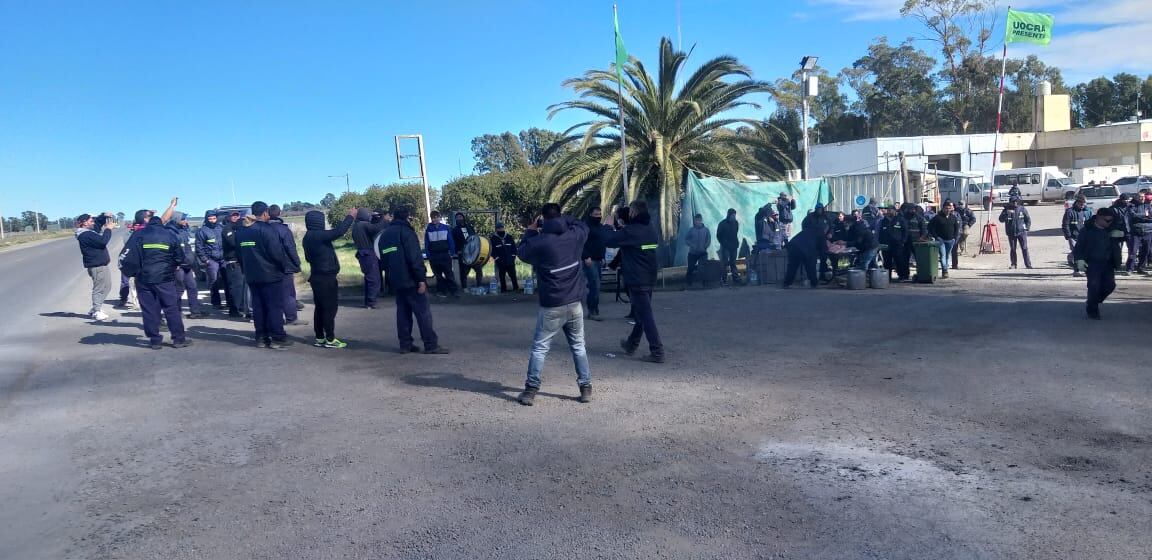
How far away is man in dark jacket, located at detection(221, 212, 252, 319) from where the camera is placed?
41.8 feet

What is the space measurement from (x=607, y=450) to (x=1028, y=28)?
96.0 ft

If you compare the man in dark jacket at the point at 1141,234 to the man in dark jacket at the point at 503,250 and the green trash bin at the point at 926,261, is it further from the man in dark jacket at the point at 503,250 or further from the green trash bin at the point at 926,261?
the man in dark jacket at the point at 503,250

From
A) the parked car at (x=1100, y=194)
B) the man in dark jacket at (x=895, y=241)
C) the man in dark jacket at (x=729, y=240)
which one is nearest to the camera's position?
the man in dark jacket at (x=895, y=241)

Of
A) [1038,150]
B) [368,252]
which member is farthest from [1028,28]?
[1038,150]

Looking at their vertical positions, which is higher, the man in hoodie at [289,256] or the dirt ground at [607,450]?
the man in hoodie at [289,256]

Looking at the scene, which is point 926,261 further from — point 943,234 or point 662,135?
point 662,135

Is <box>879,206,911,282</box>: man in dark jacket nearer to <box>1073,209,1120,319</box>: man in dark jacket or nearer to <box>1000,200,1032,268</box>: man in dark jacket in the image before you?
<box>1000,200,1032,268</box>: man in dark jacket

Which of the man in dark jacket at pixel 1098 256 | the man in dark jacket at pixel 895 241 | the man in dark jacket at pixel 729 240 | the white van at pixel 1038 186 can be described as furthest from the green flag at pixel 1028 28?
the man in dark jacket at pixel 1098 256

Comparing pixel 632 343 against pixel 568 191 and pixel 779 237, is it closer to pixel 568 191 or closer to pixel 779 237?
pixel 779 237

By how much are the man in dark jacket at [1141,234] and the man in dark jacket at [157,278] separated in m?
16.8

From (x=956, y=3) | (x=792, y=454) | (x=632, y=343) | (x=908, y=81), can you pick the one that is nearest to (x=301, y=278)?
(x=632, y=343)

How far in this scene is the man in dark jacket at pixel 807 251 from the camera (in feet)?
48.0

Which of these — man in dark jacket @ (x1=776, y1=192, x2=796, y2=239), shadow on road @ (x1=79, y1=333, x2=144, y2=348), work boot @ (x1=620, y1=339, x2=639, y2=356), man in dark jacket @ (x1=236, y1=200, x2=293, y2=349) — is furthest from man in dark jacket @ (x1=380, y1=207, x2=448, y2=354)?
man in dark jacket @ (x1=776, y1=192, x2=796, y2=239)

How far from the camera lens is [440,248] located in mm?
14812
